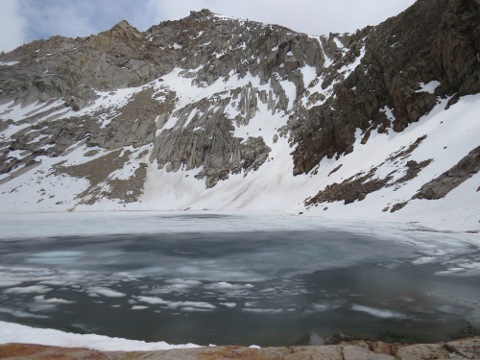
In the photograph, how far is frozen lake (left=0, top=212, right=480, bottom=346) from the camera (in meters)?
6.12

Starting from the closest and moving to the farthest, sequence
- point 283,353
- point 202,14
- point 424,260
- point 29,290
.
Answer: point 283,353 < point 29,290 < point 424,260 < point 202,14

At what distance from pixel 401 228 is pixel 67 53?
133 m

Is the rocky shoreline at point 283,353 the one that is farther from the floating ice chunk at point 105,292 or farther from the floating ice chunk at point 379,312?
the floating ice chunk at point 105,292

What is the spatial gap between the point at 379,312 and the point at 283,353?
2931 millimetres

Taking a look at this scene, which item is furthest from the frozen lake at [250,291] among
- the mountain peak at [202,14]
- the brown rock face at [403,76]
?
the mountain peak at [202,14]

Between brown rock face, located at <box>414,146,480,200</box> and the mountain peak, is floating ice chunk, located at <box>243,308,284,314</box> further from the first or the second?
the mountain peak

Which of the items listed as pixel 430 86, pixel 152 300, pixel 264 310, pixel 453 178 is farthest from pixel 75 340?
pixel 430 86

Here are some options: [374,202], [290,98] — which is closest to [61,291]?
[374,202]

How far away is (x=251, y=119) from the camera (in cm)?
7875

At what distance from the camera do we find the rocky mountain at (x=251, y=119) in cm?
3241

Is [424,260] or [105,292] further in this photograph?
[424,260]

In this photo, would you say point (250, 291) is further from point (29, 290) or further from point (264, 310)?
point (29, 290)

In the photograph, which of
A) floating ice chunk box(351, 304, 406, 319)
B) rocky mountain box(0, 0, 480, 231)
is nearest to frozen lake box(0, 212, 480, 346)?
floating ice chunk box(351, 304, 406, 319)

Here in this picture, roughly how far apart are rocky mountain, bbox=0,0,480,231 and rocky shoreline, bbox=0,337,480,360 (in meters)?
17.0
